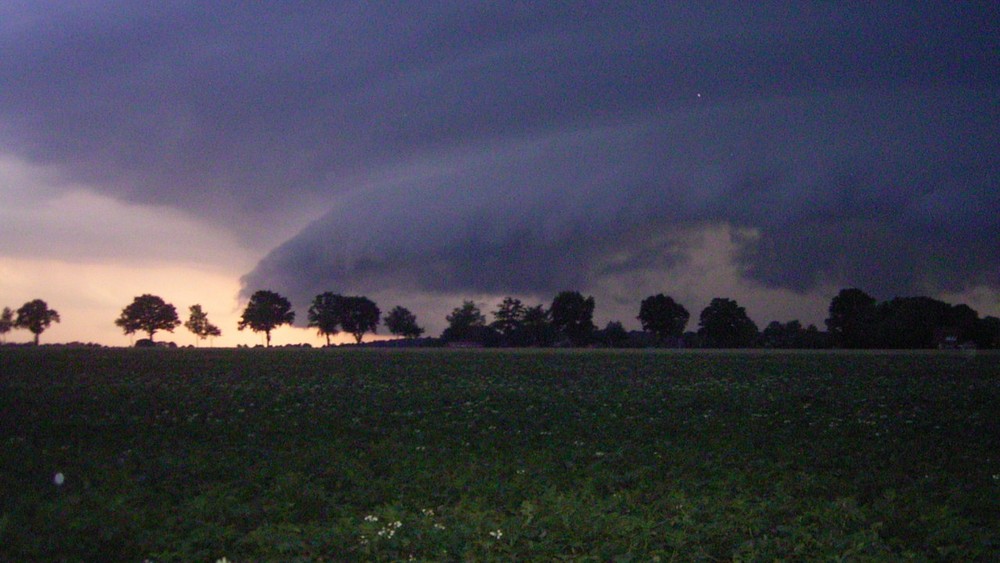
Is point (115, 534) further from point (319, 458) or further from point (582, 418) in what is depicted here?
point (582, 418)

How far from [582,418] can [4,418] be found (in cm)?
1316

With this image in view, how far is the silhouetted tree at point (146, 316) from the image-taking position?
130375mm

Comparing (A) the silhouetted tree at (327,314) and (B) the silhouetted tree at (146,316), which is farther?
(A) the silhouetted tree at (327,314)

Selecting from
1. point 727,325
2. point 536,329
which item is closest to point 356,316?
point 536,329

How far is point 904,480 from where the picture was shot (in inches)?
450

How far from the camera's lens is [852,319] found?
132 meters

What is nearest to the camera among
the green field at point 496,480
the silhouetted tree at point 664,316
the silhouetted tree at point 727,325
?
the green field at point 496,480

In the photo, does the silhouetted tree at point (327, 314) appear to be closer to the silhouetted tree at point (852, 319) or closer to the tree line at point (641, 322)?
the tree line at point (641, 322)

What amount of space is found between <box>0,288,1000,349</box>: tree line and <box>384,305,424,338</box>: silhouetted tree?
0.22 metres

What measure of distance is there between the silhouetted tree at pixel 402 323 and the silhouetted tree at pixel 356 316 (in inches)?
275

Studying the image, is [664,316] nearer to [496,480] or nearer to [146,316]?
[146,316]

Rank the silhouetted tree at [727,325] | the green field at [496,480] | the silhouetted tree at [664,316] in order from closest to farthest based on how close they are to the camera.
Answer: the green field at [496,480]
the silhouetted tree at [727,325]
the silhouetted tree at [664,316]

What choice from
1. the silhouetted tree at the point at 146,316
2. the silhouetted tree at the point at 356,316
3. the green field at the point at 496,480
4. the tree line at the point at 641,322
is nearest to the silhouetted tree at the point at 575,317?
the tree line at the point at 641,322

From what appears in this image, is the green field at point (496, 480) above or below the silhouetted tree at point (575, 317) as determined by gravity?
below
